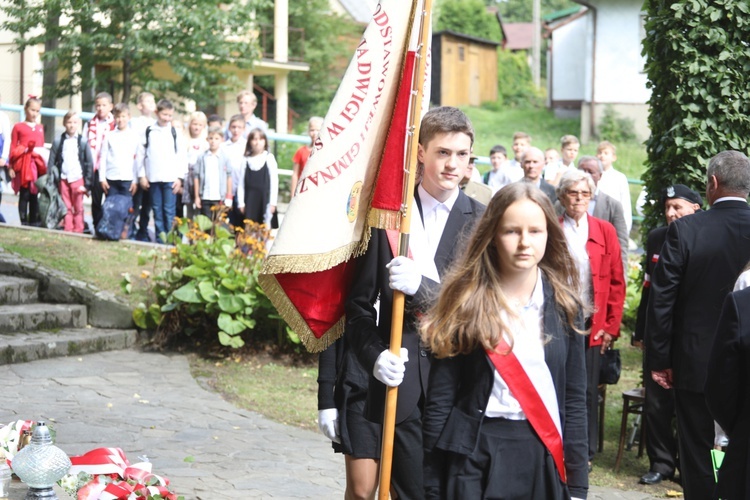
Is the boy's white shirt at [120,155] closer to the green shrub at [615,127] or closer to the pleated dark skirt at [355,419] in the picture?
the pleated dark skirt at [355,419]

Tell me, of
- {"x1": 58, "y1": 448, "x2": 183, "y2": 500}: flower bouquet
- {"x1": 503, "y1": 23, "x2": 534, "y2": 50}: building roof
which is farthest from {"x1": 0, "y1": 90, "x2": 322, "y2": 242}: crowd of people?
{"x1": 503, "y1": 23, "x2": 534, "y2": 50}: building roof

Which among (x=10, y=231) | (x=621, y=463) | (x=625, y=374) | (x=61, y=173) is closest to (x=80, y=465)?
(x=621, y=463)

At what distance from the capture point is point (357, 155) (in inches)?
181

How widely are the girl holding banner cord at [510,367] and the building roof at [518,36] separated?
74.5m

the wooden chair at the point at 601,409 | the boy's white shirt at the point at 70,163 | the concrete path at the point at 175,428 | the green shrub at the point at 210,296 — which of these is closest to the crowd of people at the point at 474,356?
the concrete path at the point at 175,428

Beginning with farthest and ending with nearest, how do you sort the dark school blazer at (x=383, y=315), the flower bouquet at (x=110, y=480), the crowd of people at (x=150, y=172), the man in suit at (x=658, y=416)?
the crowd of people at (x=150, y=172), the man in suit at (x=658, y=416), the flower bouquet at (x=110, y=480), the dark school blazer at (x=383, y=315)

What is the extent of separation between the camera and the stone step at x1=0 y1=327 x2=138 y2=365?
9977 mm

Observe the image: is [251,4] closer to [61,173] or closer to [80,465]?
[61,173]

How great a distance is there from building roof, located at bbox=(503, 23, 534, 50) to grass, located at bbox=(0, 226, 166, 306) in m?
66.1

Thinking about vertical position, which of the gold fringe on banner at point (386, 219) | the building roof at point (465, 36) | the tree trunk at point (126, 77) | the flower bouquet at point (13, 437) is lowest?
the flower bouquet at point (13, 437)

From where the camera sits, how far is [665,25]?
809 cm

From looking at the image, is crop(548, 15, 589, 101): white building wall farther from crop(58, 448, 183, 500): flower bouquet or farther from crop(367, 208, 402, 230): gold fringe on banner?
crop(367, 208, 402, 230): gold fringe on banner

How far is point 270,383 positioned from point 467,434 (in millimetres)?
6401

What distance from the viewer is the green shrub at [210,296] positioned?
10586 millimetres
